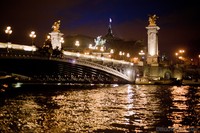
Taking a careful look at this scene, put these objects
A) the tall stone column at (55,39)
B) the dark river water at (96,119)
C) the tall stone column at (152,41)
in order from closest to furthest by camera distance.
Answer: the dark river water at (96,119)
the tall stone column at (55,39)
the tall stone column at (152,41)

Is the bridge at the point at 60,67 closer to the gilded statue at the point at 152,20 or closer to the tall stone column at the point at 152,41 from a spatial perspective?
the tall stone column at the point at 152,41

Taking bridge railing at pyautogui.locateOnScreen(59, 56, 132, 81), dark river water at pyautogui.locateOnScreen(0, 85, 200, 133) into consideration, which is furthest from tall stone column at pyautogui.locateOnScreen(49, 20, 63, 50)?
dark river water at pyautogui.locateOnScreen(0, 85, 200, 133)

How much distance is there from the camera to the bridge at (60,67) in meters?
48.6

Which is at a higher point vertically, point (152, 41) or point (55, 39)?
point (152, 41)

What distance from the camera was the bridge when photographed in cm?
4856

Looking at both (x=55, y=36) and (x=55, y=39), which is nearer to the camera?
(x=55, y=36)

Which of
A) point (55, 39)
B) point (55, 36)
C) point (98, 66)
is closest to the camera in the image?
point (98, 66)

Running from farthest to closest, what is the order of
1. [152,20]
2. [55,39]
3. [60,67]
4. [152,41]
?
1. [152,20]
2. [152,41]
3. [55,39]
4. [60,67]

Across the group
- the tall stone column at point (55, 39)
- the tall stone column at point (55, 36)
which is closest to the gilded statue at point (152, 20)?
the tall stone column at point (55, 36)

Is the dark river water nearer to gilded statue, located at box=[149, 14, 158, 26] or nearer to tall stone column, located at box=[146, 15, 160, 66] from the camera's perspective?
tall stone column, located at box=[146, 15, 160, 66]

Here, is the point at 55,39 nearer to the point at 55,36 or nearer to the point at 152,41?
the point at 55,36

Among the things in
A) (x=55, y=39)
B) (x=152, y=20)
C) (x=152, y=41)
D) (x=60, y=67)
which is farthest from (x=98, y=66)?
(x=152, y=20)

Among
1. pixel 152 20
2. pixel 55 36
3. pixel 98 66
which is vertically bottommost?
pixel 98 66

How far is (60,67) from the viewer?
6041 cm
